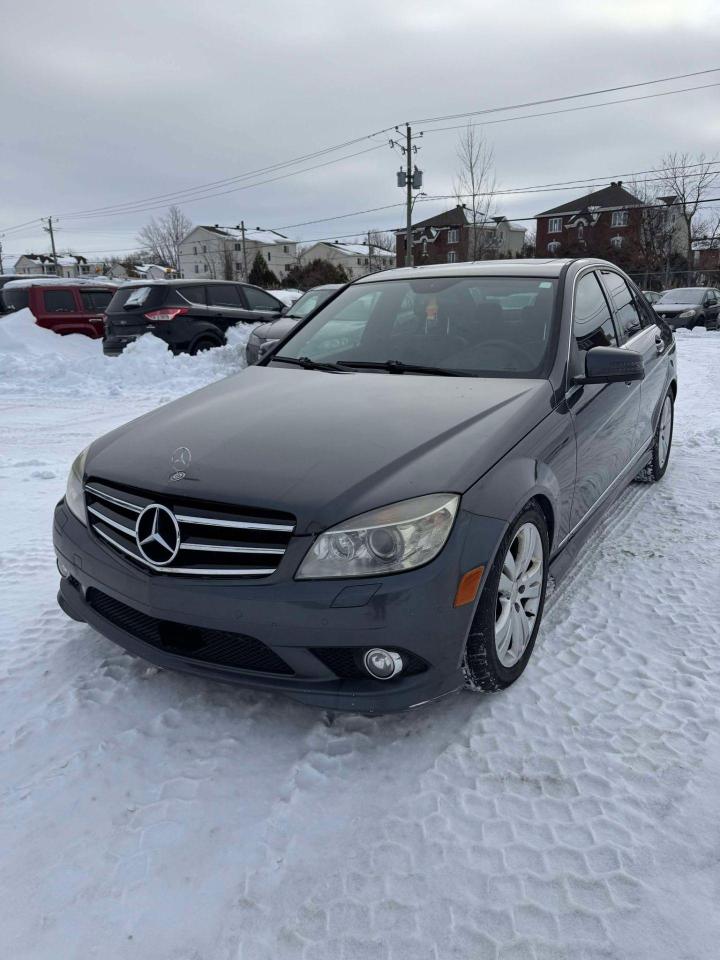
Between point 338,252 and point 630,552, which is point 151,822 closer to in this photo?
point 630,552

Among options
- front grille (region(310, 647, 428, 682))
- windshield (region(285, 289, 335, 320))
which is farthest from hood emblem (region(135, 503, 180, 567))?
windshield (region(285, 289, 335, 320))

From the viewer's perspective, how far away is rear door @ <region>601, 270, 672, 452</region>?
13.6ft

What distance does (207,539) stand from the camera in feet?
7.25

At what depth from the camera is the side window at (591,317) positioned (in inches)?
133

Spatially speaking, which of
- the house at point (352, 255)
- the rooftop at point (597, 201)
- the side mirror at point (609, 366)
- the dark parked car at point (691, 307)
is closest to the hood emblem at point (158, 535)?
the side mirror at point (609, 366)

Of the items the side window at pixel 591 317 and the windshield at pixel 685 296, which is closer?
the side window at pixel 591 317

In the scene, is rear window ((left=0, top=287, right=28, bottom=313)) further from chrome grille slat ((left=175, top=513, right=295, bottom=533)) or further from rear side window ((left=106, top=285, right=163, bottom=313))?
chrome grille slat ((left=175, top=513, right=295, bottom=533))

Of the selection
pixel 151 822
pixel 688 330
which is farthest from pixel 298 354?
pixel 688 330

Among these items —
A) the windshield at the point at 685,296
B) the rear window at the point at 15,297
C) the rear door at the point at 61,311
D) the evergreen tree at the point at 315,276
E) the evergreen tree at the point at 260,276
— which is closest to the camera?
the rear door at the point at 61,311

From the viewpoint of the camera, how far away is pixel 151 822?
201cm

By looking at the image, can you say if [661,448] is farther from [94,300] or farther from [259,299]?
[94,300]

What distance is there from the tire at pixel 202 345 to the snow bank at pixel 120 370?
28 centimetres

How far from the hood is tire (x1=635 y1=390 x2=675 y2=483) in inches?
93.3

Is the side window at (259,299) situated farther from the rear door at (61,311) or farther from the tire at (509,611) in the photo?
the tire at (509,611)
